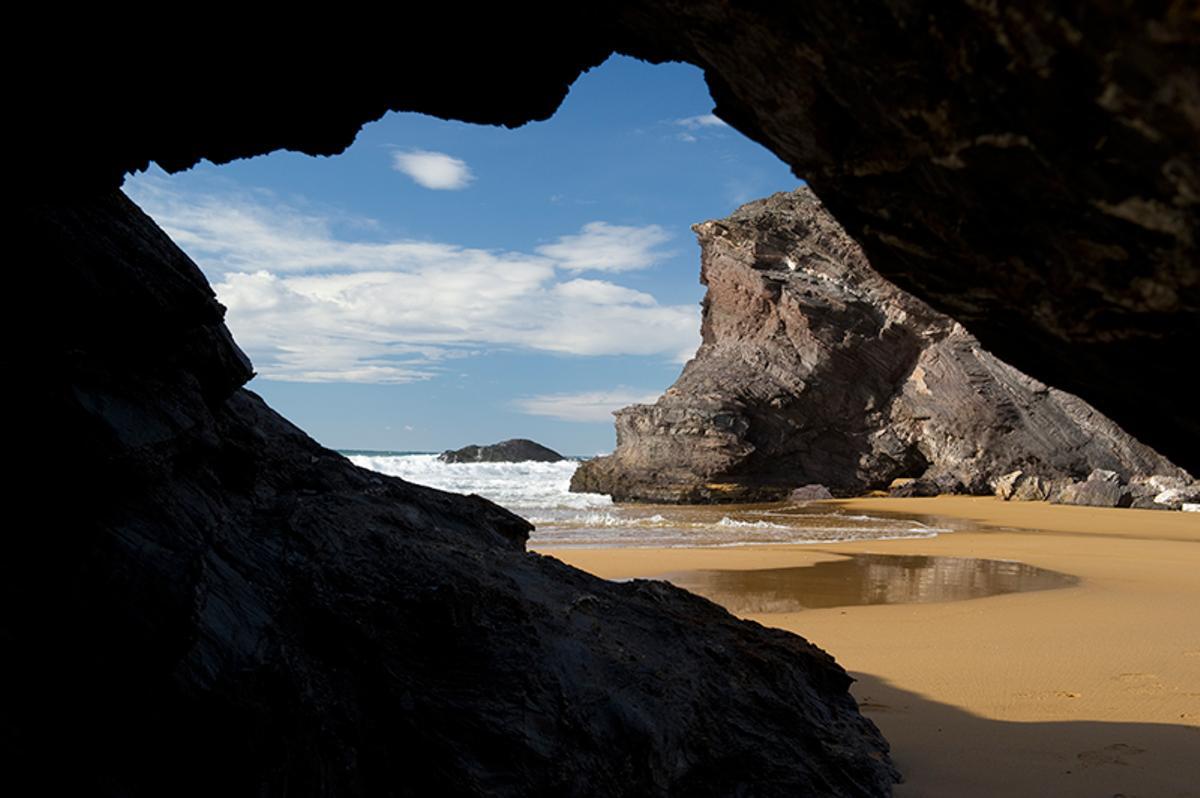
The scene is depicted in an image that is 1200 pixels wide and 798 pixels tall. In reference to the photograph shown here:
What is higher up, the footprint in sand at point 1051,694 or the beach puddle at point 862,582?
the beach puddle at point 862,582

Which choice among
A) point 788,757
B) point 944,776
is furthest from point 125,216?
Answer: point 944,776

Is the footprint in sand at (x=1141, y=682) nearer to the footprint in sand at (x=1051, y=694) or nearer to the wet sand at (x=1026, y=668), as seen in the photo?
the wet sand at (x=1026, y=668)

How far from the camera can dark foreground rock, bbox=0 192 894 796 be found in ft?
8.30

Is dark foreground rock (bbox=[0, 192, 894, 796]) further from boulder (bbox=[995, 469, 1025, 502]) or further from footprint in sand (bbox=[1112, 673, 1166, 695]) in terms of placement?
boulder (bbox=[995, 469, 1025, 502])

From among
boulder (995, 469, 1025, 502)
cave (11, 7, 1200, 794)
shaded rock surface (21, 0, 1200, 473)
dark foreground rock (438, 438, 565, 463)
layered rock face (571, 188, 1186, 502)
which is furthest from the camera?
dark foreground rock (438, 438, 565, 463)

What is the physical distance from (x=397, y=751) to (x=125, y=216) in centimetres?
238

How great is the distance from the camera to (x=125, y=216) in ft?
11.2

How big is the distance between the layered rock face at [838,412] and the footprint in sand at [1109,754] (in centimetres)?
2507

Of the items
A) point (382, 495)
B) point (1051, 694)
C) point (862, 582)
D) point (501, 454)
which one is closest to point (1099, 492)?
point (862, 582)

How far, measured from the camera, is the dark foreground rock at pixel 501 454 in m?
68.1

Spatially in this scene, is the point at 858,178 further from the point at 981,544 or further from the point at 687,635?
the point at 981,544

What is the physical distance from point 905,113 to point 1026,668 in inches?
200

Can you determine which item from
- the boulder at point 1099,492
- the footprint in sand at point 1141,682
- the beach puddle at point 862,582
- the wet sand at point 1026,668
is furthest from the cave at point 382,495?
the boulder at point 1099,492

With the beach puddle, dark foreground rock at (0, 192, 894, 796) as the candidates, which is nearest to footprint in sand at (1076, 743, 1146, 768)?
dark foreground rock at (0, 192, 894, 796)
